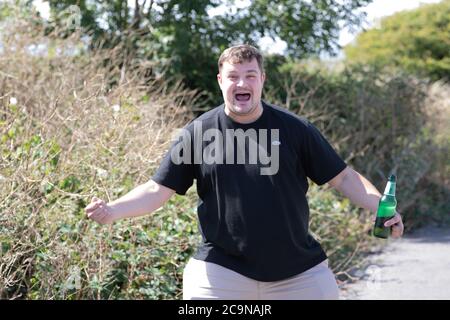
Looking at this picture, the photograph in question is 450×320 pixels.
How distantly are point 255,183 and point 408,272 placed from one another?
4.51 meters

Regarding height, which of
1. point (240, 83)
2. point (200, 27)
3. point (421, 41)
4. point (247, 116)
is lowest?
point (421, 41)

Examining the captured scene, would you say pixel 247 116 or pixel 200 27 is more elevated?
pixel 247 116

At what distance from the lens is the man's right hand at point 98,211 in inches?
140

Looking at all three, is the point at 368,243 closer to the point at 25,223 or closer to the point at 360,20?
the point at 360,20

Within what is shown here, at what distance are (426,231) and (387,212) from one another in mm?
6497

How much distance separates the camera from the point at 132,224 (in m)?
5.38

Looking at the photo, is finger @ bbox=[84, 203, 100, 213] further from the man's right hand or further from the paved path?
the paved path

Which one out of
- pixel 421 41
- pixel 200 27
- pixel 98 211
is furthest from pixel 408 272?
pixel 421 41

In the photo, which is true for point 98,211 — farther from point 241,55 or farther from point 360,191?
point 360,191

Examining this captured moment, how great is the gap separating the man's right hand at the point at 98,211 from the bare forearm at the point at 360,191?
3.58 feet

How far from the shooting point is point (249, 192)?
11.6ft

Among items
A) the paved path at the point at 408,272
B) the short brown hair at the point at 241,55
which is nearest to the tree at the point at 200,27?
the paved path at the point at 408,272

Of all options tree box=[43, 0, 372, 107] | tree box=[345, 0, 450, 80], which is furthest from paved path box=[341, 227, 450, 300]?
tree box=[345, 0, 450, 80]

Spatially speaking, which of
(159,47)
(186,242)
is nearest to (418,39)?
(159,47)
